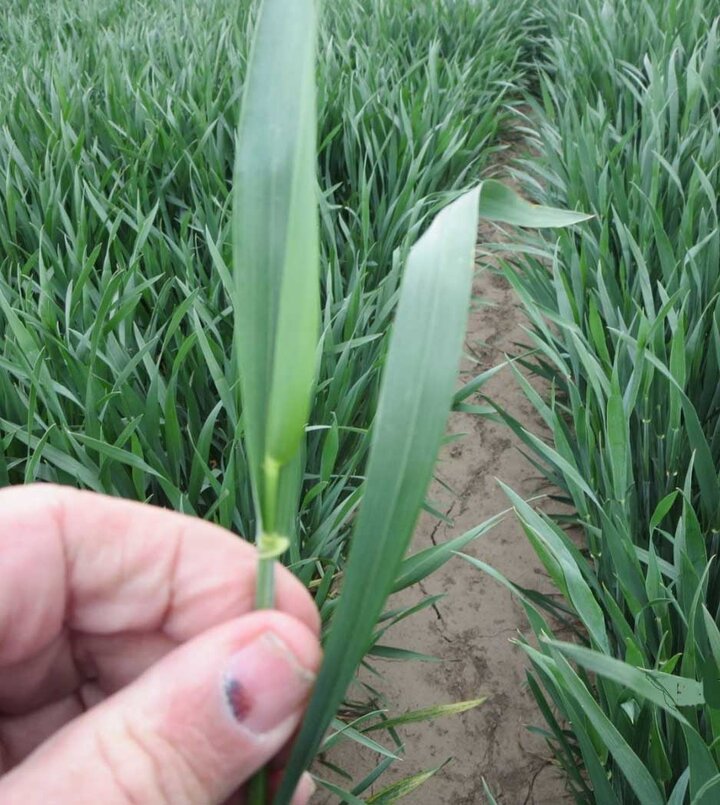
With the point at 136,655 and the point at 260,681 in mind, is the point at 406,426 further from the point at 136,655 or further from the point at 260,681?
the point at 136,655

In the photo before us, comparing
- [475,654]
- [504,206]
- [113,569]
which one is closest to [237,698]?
[113,569]

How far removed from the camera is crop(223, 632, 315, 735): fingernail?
42 centimetres

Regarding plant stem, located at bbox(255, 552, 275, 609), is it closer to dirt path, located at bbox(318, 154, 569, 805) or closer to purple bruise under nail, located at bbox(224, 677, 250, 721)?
purple bruise under nail, located at bbox(224, 677, 250, 721)

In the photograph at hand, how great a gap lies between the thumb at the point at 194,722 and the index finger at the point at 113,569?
0.08m

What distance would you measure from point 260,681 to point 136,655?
18 cm

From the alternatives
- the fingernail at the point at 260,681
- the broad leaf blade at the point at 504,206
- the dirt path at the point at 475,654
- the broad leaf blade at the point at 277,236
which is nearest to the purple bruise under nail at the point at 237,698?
the fingernail at the point at 260,681

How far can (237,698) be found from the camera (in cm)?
42

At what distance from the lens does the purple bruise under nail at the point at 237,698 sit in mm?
422

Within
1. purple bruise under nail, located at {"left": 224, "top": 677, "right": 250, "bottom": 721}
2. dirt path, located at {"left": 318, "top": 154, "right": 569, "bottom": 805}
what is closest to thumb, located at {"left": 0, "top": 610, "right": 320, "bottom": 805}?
purple bruise under nail, located at {"left": 224, "top": 677, "right": 250, "bottom": 721}

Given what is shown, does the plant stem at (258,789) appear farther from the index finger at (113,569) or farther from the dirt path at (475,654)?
the dirt path at (475,654)

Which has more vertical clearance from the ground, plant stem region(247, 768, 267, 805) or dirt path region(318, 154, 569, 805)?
plant stem region(247, 768, 267, 805)

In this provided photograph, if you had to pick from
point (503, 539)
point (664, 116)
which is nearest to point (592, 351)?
point (503, 539)

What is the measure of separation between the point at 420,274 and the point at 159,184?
128 cm

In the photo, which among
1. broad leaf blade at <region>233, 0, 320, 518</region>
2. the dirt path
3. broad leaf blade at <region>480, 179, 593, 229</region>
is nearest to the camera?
broad leaf blade at <region>233, 0, 320, 518</region>
